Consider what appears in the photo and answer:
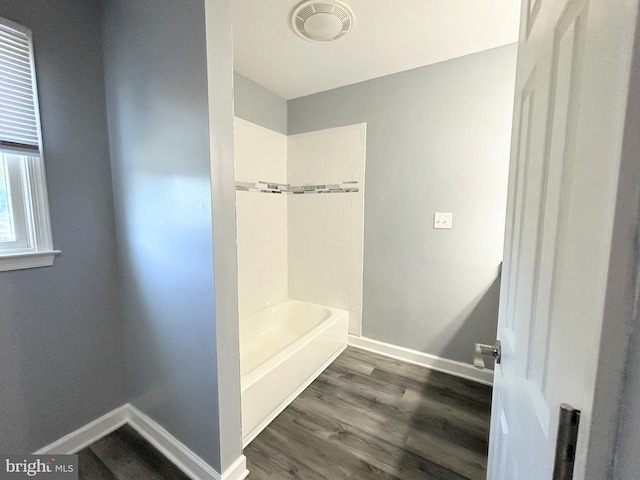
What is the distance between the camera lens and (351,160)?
243cm

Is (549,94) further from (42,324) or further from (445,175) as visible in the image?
(42,324)

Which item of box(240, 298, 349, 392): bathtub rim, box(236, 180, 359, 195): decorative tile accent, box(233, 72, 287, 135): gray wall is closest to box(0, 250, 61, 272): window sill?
box(240, 298, 349, 392): bathtub rim

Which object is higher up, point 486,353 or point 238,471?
point 486,353

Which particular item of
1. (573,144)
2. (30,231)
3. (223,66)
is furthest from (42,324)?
(573,144)

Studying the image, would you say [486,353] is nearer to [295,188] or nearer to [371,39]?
[371,39]

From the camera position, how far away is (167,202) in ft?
4.07

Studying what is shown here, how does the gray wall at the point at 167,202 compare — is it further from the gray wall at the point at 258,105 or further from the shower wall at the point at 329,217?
the shower wall at the point at 329,217

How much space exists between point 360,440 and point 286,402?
55cm

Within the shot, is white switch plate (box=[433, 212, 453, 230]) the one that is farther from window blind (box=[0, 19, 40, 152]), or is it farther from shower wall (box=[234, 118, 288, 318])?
window blind (box=[0, 19, 40, 152])

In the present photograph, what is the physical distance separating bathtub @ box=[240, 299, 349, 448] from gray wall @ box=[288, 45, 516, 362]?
0.48m

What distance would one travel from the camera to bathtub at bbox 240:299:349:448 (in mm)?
1548

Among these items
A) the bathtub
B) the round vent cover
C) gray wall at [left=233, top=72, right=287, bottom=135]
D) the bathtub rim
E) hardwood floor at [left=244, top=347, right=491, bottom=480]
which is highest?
the round vent cover

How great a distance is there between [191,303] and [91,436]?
43.9 inches

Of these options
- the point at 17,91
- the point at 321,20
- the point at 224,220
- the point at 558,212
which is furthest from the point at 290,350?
the point at 321,20
